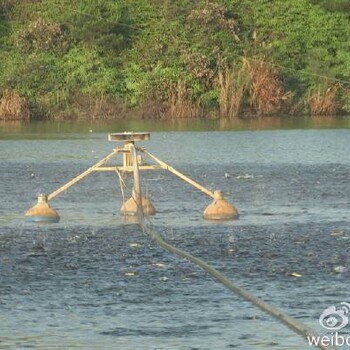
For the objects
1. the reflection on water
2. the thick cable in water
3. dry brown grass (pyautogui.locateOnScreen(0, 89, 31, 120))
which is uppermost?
the thick cable in water

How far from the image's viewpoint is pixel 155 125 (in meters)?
42.9

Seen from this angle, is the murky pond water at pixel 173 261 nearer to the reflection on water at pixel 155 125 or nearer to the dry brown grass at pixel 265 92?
the reflection on water at pixel 155 125

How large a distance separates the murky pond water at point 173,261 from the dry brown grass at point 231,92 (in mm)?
21700

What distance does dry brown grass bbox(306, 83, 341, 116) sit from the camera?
159 ft

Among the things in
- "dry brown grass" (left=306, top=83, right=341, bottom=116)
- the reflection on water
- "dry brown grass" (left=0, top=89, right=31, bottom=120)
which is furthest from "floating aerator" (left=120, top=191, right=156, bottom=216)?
"dry brown grass" (left=306, top=83, right=341, bottom=116)

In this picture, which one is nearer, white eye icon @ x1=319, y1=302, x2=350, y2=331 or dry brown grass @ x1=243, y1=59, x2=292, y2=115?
white eye icon @ x1=319, y1=302, x2=350, y2=331

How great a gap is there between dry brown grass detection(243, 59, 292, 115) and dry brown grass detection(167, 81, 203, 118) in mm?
1933

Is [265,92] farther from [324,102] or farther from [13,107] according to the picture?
[13,107]

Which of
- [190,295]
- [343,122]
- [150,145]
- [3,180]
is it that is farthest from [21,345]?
[343,122]

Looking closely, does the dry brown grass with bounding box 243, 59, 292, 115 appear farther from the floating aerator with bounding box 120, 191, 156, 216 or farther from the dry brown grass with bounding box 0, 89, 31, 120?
the floating aerator with bounding box 120, 191, 156, 216

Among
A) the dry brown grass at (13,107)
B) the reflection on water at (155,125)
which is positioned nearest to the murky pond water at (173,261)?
the reflection on water at (155,125)

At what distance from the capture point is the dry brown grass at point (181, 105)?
47.8 meters

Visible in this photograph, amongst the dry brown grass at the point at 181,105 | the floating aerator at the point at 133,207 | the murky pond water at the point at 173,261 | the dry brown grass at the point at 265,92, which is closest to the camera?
the murky pond water at the point at 173,261

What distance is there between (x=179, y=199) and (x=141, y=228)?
12.5ft
